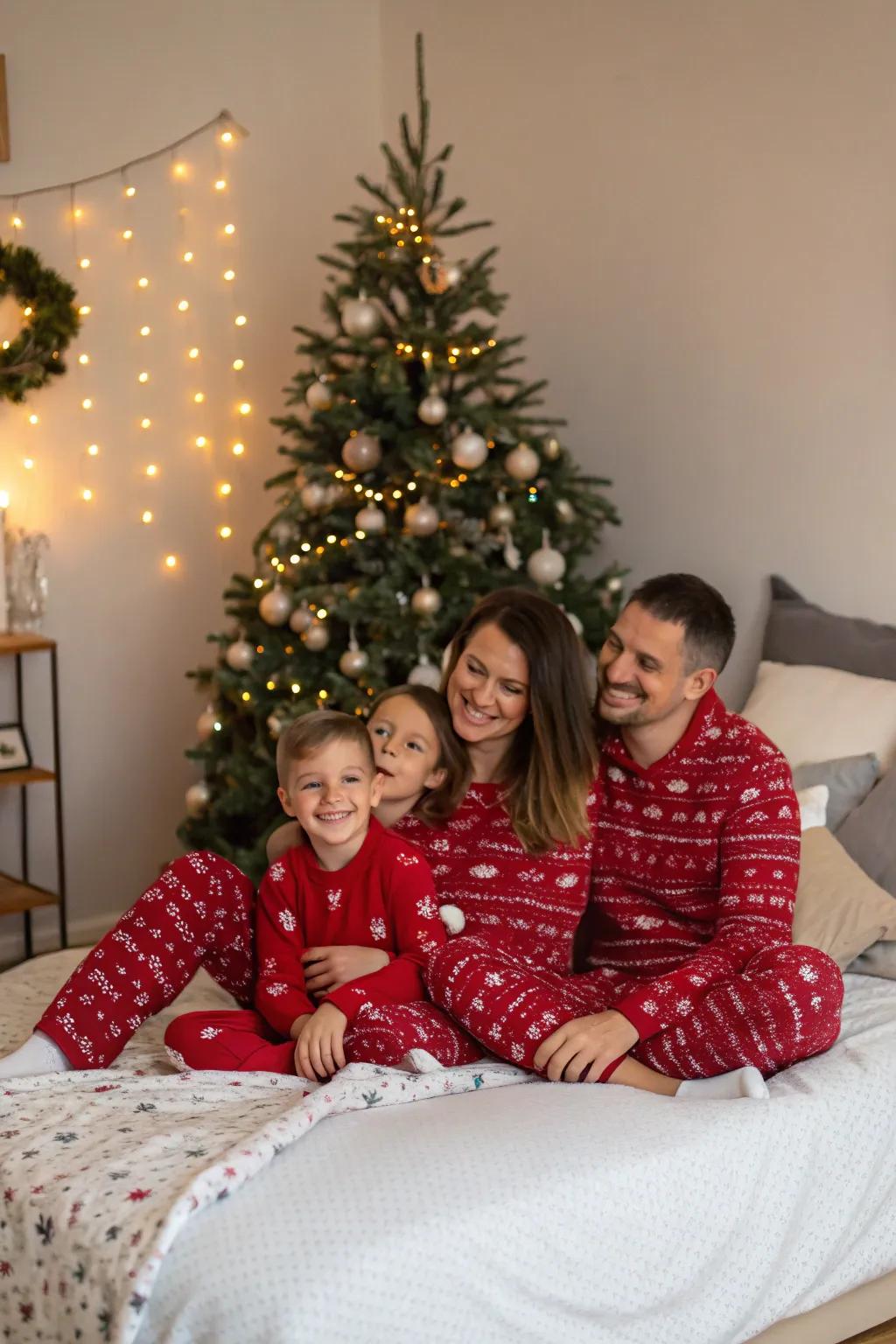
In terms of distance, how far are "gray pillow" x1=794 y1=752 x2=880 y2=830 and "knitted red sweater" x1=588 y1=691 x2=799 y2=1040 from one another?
35 cm

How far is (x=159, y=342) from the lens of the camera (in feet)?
13.6

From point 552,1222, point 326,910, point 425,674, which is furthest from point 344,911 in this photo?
point 425,674

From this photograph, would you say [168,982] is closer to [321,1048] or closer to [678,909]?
[321,1048]

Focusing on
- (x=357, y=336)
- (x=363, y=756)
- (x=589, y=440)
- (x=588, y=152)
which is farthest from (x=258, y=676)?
(x=588, y=152)

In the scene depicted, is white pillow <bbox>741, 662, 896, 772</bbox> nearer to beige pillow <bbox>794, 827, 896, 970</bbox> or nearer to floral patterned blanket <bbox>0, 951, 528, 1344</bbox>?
beige pillow <bbox>794, 827, 896, 970</bbox>

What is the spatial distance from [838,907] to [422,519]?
55.3 inches

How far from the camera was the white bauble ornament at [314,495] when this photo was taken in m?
3.44

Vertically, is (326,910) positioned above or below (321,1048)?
above

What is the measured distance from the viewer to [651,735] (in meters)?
2.41

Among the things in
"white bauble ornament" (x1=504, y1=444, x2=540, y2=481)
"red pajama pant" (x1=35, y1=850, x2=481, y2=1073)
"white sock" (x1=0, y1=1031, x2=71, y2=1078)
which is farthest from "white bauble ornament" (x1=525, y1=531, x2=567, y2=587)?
Result: "white sock" (x1=0, y1=1031, x2=71, y2=1078)

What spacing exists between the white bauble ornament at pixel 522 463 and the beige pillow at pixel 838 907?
4.13 feet

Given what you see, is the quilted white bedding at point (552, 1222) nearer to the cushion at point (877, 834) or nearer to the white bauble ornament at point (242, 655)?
the cushion at point (877, 834)

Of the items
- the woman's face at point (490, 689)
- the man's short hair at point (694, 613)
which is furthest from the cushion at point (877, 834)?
the woman's face at point (490, 689)

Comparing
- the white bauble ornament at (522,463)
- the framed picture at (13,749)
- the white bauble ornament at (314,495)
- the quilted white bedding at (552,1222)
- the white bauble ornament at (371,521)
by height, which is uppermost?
the white bauble ornament at (522,463)
